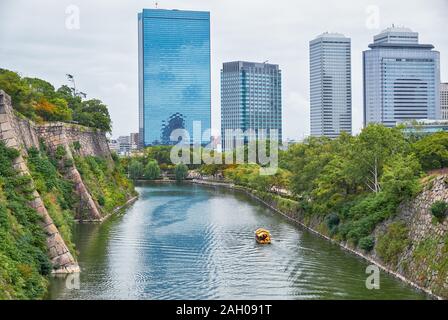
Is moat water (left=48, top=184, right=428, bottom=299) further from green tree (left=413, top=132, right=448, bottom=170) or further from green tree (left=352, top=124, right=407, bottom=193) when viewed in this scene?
green tree (left=413, top=132, right=448, bottom=170)

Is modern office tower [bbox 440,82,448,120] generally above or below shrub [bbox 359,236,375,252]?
above

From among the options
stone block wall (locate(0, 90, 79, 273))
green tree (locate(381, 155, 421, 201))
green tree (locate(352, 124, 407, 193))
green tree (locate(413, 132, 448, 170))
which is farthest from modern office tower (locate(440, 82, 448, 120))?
stone block wall (locate(0, 90, 79, 273))

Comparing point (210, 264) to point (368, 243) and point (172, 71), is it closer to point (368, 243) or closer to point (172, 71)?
point (368, 243)

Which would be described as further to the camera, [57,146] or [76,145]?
[76,145]

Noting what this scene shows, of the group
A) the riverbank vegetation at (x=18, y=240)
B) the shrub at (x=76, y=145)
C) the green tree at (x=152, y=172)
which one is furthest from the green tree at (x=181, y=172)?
the riverbank vegetation at (x=18, y=240)

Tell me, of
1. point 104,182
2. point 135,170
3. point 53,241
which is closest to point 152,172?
point 135,170
